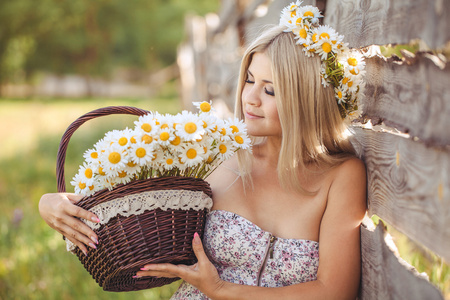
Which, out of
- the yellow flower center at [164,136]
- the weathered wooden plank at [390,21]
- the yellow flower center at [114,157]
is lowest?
the yellow flower center at [114,157]

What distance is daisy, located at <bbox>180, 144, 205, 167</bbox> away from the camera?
5.53 ft

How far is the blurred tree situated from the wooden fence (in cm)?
2582

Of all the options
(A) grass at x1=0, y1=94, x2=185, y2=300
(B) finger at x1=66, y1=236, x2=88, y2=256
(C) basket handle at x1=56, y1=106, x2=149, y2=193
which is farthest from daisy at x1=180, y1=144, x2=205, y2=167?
(A) grass at x1=0, y1=94, x2=185, y2=300

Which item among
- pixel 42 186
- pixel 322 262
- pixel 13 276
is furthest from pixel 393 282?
pixel 42 186

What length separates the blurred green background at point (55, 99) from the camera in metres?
3.69

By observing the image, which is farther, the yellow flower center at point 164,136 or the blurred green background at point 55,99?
the blurred green background at point 55,99

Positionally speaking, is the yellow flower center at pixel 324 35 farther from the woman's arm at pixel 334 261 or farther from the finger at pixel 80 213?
the finger at pixel 80 213

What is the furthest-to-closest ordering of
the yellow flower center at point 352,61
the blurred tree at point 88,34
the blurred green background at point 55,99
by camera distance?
the blurred tree at point 88,34 < the blurred green background at point 55,99 < the yellow flower center at point 352,61

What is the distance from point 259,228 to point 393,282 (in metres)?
0.60

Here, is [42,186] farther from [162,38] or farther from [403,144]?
[162,38]

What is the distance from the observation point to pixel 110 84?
33375 millimetres

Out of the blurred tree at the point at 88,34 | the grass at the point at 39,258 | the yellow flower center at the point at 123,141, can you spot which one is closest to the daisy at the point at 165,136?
the yellow flower center at the point at 123,141

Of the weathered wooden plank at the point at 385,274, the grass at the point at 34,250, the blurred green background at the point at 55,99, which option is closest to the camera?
the weathered wooden plank at the point at 385,274

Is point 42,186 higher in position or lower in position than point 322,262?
lower
